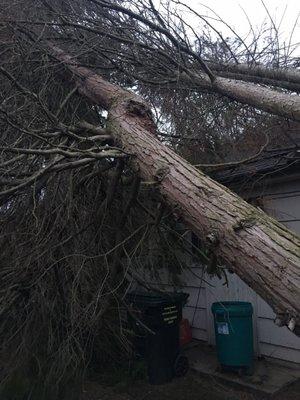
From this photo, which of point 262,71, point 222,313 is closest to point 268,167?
point 262,71

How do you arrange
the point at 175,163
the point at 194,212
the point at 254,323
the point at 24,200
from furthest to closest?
1. the point at 254,323
2. the point at 24,200
3. the point at 175,163
4. the point at 194,212

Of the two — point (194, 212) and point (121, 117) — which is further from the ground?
point (121, 117)

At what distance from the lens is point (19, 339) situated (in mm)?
5191

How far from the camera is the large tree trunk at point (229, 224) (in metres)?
2.48

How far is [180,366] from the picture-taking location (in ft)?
20.4

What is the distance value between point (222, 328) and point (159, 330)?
841 mm

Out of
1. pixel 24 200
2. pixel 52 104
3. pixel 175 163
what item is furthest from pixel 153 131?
pixel 52 104

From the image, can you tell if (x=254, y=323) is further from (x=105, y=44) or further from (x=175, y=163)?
(x=105, y=44)

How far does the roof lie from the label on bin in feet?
6.41

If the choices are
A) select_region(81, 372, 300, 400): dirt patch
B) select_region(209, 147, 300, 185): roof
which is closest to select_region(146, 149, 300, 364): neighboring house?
select_region(209, 147, 300, 185): roof

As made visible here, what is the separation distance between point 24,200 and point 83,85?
6.46ft

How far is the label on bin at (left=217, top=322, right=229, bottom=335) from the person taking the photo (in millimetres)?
6121

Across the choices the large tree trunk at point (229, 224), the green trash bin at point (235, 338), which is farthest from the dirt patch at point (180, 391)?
the large tree trunk at point (229, 224)

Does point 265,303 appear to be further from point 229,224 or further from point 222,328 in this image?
point 229,224
